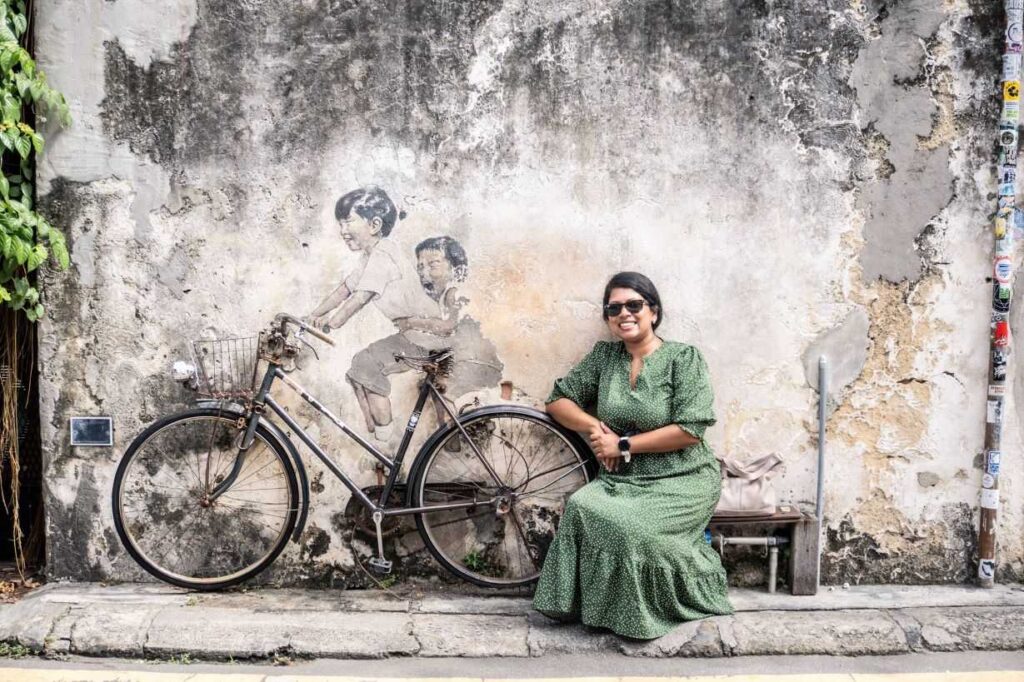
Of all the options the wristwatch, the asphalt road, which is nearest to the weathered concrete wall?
the wristwatch

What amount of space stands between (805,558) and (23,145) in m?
4.42

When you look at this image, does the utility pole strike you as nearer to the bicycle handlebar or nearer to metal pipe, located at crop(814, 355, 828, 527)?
metal pipe, located at crop(814, 355, 828, 527)

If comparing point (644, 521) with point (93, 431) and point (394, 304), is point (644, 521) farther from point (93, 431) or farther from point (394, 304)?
point (93, 431)

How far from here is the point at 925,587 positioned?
444 cm

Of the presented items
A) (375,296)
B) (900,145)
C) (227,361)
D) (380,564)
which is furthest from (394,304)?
(900,145)

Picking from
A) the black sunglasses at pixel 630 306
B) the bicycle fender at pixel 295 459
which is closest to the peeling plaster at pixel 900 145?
the black sunglasses at pixel 630 306

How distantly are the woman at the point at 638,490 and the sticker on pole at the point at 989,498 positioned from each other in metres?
1.47

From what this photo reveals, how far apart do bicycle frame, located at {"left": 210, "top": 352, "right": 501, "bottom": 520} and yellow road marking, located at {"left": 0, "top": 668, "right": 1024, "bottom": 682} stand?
2.88 feet

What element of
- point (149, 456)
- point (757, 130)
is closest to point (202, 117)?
point (149, 456)

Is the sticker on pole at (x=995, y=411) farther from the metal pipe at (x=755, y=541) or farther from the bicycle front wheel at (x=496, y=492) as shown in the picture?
the bicycle front wheel at (x=496, y=492)

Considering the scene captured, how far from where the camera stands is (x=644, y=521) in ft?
12.7

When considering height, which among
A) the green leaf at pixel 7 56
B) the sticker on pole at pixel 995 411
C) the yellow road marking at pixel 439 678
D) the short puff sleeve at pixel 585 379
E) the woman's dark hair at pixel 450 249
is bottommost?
the yellow road marking at pixel 439 678

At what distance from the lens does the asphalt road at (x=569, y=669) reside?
3672 millimetres

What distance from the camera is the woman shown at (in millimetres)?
3873
